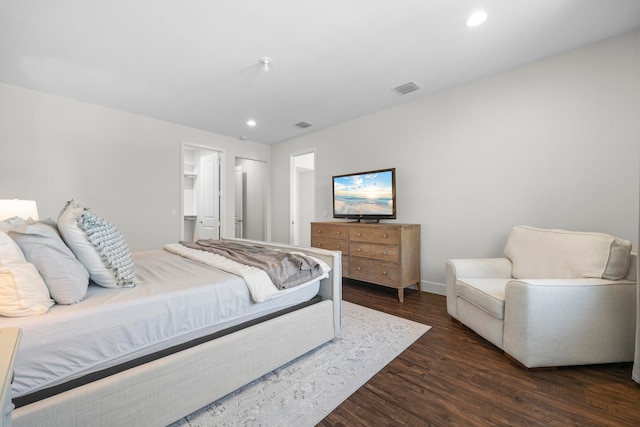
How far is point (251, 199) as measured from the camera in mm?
6211

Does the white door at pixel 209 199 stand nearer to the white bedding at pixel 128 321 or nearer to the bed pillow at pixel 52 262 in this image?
the white bedding at pixel 128 321

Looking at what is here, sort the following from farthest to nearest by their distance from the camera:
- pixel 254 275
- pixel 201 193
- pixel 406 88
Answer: pixel 201 193, pixel 406 88, pixel 254 275

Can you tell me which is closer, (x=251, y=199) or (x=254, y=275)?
(x=254, y=275)

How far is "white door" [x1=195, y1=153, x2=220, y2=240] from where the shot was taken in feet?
16.4

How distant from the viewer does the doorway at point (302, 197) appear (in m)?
5.38

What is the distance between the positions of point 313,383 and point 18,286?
4.90 feet

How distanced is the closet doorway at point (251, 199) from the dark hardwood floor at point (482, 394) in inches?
175

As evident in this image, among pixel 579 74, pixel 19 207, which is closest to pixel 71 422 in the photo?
pixel 19 207

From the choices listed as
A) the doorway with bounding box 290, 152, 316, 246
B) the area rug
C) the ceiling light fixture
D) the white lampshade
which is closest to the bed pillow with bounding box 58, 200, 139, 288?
the area rug

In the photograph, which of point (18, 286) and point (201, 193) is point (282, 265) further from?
point (201, 193)

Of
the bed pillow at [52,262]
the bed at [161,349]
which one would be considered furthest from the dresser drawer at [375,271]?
the bed pillow at [52,262]

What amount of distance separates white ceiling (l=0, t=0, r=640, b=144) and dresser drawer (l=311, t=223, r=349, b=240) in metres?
1.75

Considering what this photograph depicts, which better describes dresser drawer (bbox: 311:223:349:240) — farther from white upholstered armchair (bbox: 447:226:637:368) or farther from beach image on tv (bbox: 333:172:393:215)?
white upholstered armchair (bbox: 447:226:637:368)

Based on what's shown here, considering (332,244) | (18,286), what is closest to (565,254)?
(332,244)
